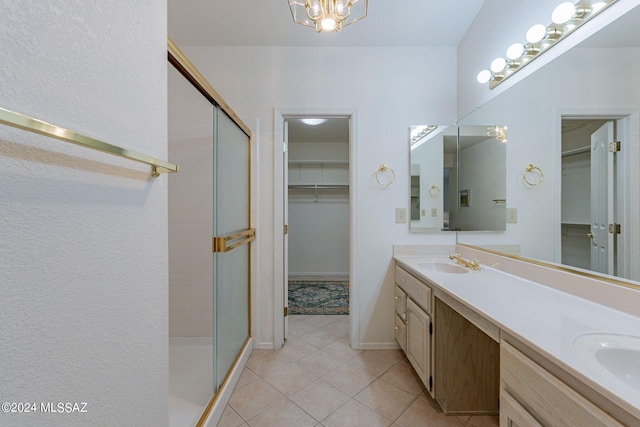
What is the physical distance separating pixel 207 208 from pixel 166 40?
4.72 feet

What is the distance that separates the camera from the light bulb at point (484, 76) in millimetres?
1688

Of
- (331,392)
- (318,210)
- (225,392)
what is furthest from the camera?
(318,210)

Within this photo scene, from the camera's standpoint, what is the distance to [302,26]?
1.85m

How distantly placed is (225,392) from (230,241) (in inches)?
35.6

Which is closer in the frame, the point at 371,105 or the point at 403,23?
the point at 403,23

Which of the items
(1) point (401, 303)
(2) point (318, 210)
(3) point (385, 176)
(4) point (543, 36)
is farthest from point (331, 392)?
(2) point (318, 210)

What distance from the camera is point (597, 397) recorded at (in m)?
0.56

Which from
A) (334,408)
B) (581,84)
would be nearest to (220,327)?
(334,408)

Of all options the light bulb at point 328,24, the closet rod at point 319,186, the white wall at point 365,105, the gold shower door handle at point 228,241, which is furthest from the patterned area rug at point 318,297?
the light bulb at point 328,24

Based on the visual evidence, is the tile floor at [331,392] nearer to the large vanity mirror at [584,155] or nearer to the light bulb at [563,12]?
the large vanity mirror at [584,155]

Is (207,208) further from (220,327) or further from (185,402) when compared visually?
(185,402)

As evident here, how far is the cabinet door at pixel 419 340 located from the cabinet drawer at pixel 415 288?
44mm

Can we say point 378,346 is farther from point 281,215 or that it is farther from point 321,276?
point 321,276

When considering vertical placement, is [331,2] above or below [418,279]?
above
